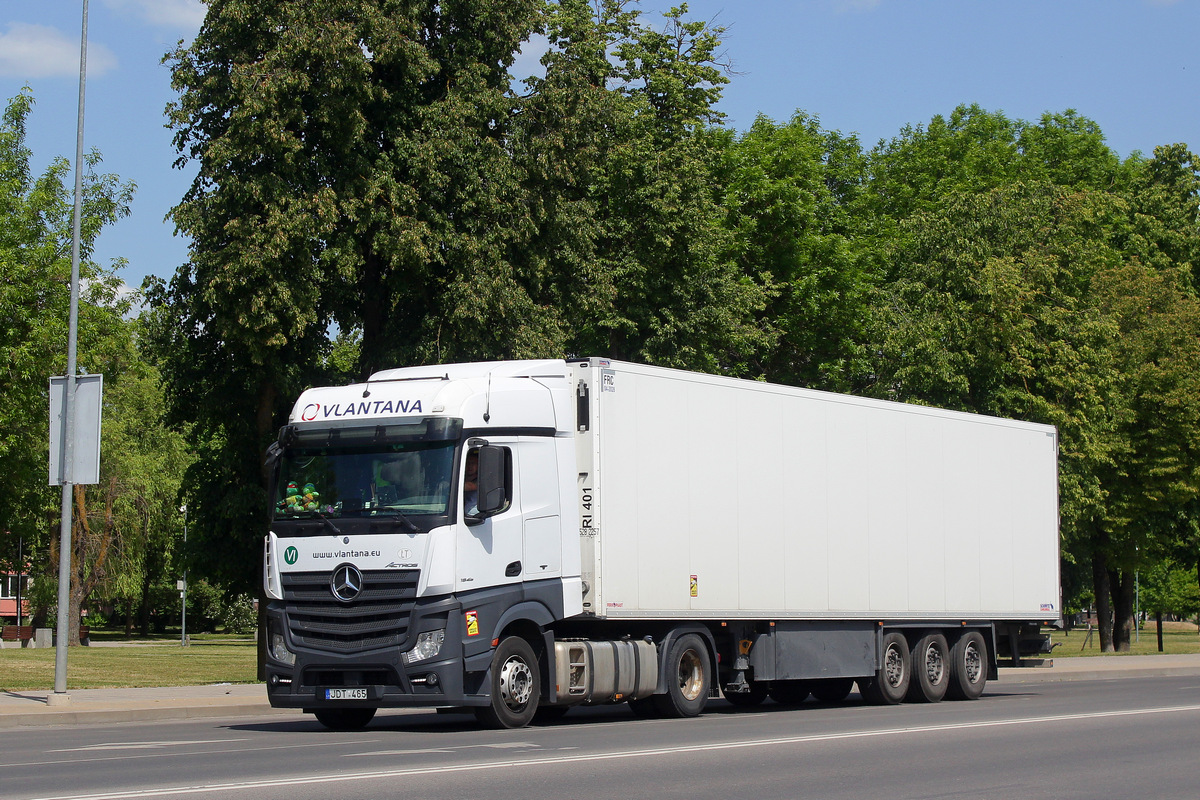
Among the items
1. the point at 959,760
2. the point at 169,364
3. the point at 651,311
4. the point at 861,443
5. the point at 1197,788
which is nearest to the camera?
the point at 1197,788

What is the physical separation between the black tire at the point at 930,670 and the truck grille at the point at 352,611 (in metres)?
9.09

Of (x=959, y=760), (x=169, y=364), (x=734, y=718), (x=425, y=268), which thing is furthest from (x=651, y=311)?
(x=959, y=760)

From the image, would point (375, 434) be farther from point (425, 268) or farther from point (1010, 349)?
point (1010, 349)

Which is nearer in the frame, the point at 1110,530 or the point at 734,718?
the point at 734,718

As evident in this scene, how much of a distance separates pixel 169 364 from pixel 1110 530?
95.0ft

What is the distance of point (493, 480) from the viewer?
14.9m

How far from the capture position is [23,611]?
361 feet

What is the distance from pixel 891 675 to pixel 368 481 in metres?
9.06

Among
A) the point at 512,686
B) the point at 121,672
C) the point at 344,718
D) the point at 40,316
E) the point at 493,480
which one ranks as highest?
the point at 40,316

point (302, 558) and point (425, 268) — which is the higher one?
point (425, 268)

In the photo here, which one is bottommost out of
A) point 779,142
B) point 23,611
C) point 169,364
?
point 23,611

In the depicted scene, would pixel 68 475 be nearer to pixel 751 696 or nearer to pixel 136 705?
pixel 136 705

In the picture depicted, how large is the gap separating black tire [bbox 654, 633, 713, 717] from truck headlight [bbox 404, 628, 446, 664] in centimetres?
349

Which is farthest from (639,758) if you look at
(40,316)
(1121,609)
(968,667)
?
(1121,609)
